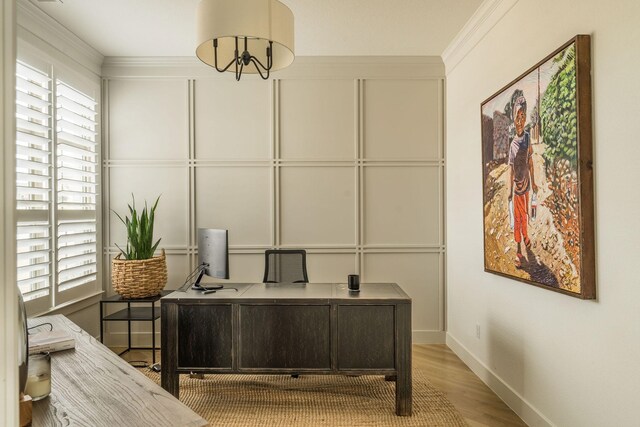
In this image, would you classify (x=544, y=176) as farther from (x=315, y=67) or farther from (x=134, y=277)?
(x=134, y=277)

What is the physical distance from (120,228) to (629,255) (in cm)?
411

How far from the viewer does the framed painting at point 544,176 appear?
6.59 feet

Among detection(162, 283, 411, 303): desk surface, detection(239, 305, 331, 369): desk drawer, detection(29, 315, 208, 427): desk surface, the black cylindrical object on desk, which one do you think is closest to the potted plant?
detection(162, 283, 411, 303): desk surface

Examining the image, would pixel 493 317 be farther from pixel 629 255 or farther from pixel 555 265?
pixel 629 255

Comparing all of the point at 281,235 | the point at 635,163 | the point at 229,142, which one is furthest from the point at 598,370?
the point at 229,142

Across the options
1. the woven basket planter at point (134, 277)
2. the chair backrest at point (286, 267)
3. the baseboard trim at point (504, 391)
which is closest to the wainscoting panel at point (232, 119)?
the chair backrest at point (286, 267)

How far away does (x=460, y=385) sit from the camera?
3270 millimetres

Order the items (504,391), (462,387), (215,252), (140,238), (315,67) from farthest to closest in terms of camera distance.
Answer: (315,67)
(140,238)
(462,387)
(215,252)
(504,391)

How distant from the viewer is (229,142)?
Answer: 4266 mm

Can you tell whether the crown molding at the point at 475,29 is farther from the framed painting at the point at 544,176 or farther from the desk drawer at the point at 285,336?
the desk drawer at the point at 285,336

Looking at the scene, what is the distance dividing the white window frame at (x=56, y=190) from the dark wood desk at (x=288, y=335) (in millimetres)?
1221

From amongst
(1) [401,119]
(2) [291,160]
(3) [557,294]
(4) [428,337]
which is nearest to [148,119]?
(2) [291,160]

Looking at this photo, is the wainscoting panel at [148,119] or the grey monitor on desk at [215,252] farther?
the wainscoting panel at [148,119]

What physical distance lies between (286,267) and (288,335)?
99 cm
